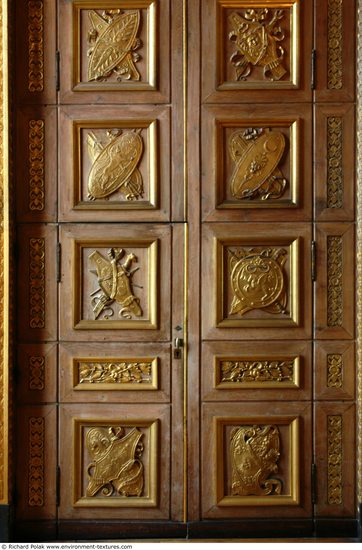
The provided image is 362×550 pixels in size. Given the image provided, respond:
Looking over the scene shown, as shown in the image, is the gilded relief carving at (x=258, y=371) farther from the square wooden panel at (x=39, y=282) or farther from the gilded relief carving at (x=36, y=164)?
the gilded relief carving at (x=36, y=164)

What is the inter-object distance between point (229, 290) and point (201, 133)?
2.21 ft

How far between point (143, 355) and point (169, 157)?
0.85m

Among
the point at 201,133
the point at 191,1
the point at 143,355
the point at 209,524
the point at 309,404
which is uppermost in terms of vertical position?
the point at 191,1

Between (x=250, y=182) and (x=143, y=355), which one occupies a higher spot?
(x=250, y=182)

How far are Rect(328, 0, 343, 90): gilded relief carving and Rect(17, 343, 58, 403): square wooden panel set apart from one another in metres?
1.64

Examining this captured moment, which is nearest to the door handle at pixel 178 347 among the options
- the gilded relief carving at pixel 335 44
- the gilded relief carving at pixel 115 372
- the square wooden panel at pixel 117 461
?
the gilded relief carving at pixel 115 372

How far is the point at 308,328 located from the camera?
2629 millimetres

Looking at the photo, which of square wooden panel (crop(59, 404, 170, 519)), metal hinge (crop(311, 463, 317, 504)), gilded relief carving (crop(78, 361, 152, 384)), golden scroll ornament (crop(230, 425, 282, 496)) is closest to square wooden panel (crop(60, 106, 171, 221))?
gilded relief carving (crop(78, 361, 152, 384))

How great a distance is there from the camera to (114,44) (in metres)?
2.61

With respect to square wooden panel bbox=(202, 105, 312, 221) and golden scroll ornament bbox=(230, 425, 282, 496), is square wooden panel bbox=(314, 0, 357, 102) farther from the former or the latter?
golden scroll ornament bbox=(230, 425, 282, 496)

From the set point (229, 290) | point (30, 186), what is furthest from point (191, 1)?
point (229, 290)

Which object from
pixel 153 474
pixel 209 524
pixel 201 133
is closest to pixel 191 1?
pixel 201 133

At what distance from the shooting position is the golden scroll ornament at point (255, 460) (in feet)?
8.57

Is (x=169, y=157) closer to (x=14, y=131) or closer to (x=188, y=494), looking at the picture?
(x=14, y=131)
